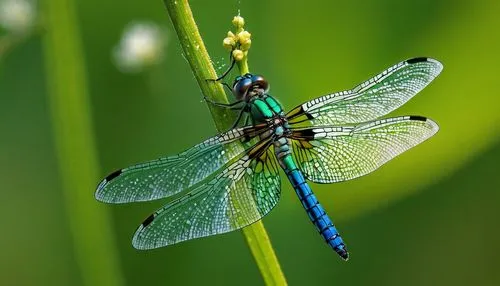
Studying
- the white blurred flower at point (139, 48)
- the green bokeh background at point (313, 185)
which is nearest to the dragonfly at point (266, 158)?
the green bokeh background at point (313, 185)

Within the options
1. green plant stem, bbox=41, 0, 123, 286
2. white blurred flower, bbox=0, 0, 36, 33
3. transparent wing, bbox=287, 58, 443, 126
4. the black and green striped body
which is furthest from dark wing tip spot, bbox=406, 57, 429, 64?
white blurred flower, bbox=0, 0, 36, 33

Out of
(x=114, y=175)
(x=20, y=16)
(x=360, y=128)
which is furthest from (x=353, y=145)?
(x=20, y=16)

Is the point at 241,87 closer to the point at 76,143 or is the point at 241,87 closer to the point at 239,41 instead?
the point at 239,41

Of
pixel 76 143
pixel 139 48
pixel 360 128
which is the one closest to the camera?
pixel 360 128

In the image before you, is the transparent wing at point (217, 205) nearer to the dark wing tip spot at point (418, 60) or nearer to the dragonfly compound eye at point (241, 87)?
the dragonfly compound eye at point (241, 87)

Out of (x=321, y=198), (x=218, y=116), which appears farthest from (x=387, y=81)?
(x=218, y=116)
